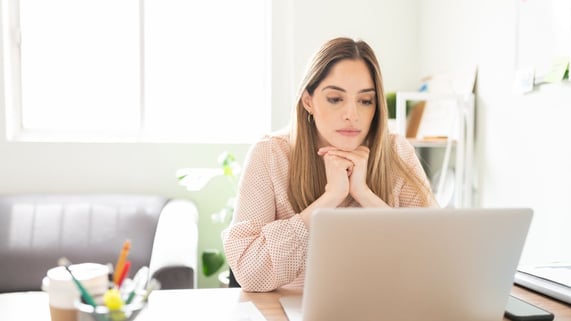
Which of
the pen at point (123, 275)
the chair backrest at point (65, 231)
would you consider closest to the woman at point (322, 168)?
the pen at point (123, 275)

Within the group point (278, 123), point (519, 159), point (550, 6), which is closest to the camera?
point (550, 6)

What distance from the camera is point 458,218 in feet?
2.19

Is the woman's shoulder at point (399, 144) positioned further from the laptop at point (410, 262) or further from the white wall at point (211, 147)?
the white wall at point (211, 147)

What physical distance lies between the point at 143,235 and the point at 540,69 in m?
1.74

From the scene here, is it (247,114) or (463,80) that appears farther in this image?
(247,114)

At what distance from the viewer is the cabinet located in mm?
2125

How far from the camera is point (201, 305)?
861 mm

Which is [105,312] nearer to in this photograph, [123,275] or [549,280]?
[123,275]

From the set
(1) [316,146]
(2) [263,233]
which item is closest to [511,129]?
(1) [316,146]

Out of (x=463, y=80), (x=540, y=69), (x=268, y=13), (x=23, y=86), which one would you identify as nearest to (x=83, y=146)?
(x=23, y=86)

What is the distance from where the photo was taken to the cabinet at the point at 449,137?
83.7 inches

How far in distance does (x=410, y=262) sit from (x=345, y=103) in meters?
0.60

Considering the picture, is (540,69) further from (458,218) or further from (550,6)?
(458,218)

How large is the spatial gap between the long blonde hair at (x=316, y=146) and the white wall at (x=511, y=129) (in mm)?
613
